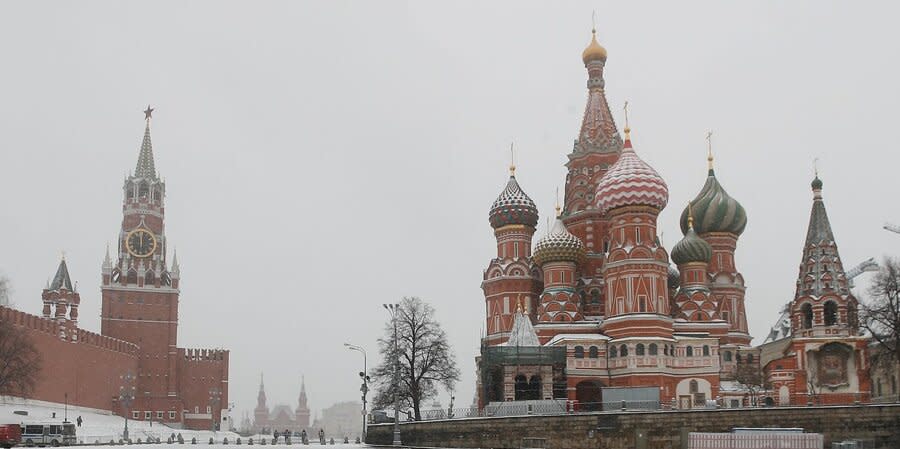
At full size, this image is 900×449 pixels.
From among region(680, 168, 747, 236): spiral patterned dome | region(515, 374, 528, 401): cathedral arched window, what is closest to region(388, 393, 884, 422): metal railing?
region(515, 374, 528, 401): cathedral arched window

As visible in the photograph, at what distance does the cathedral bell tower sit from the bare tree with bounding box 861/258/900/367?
66102mm

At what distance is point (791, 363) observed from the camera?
182ft

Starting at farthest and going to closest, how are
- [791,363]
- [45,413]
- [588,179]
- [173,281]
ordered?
1. [173,281]
2. [45,413]
3. [588,179]
4. [791,363]

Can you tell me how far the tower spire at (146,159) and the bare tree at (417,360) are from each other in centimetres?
5365

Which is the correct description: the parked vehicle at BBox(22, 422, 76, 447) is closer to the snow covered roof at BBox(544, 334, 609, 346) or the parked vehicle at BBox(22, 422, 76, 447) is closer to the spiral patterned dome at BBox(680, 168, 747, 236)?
the snow covered roof at BBox(544, 334, 609, 346)

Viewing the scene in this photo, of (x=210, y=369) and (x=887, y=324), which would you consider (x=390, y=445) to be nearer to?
(x=887, y=324)

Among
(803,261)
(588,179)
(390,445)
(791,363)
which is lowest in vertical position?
(390,445)

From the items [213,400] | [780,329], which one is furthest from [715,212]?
[213,400]

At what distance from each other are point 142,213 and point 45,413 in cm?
3608

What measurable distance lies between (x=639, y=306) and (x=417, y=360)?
12644 millimetres

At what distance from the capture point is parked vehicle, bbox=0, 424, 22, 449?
45062mm

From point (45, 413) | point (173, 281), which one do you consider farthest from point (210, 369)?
point (45, 413)

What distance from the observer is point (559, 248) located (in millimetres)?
60094

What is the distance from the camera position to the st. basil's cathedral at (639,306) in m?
53.7
